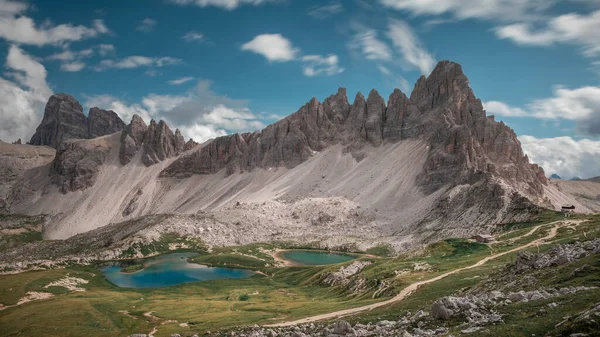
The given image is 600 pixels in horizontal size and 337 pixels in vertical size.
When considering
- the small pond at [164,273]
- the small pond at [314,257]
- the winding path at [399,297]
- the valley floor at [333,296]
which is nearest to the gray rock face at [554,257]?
the valley floor at [333,296]

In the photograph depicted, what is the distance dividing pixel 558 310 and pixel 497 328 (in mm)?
5014

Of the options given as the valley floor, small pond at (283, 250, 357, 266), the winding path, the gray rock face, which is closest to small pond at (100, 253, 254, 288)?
the valley floor

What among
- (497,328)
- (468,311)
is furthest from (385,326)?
(497,328)

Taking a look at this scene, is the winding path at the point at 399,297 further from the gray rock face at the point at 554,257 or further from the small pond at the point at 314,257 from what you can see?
the small pond at the point at 314,257

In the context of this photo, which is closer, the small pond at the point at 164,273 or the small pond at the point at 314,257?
the small pond at the point at 164,273

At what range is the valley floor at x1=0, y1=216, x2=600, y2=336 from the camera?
34.7 meters

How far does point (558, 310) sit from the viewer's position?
2995 centimetres

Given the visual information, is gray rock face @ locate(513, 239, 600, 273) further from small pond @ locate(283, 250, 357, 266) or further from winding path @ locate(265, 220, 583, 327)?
small pond @ locate(283, 250, 357, 266)

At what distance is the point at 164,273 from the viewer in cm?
15150

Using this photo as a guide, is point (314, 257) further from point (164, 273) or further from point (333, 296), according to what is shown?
point (333, 296)

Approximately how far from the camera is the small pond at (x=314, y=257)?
16541 centimetres

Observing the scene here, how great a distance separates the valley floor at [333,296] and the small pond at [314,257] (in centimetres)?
2138

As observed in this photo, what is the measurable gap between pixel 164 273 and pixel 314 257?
61793 mm

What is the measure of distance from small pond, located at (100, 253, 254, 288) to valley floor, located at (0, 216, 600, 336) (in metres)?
7.26
